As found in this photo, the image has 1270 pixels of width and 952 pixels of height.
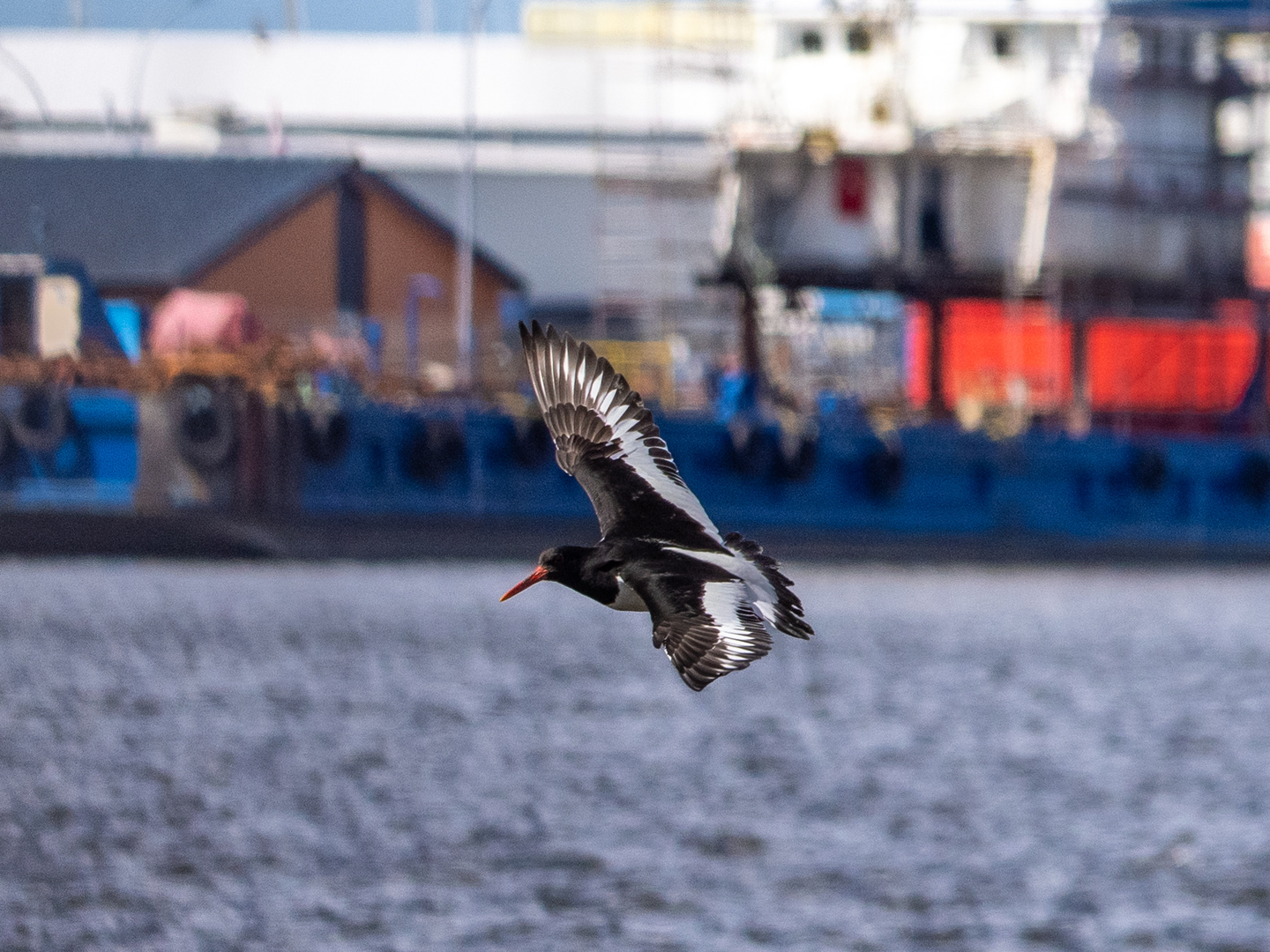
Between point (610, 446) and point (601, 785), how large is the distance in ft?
419

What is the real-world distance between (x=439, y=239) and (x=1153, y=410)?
37505 mm

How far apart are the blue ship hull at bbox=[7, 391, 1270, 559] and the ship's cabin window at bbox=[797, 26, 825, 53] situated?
14713 millimetres

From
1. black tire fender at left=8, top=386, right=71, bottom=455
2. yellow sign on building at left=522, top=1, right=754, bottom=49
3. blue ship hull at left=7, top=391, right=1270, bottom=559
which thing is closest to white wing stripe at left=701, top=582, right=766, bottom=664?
blue ship hull at left=7, top=391, right=1270, bottom=559

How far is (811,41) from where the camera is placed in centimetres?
7288

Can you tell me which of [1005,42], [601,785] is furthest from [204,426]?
[601,785]

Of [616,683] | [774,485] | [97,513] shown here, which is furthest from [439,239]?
[616,683]

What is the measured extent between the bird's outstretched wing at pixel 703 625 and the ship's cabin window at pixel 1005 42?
71102 millimetres

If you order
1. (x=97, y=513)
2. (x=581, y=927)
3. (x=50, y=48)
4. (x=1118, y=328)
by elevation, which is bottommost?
(x=581, y=927)

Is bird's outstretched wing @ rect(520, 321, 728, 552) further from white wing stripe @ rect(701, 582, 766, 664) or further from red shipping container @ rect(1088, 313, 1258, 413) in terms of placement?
red shipping container @ rect(1088, 313, 1258, 413)

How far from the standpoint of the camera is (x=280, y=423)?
222 feet

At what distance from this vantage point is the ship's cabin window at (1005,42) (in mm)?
72312

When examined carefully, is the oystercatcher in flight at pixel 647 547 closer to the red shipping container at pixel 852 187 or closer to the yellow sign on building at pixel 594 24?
the red shipping container at pixel 852 187

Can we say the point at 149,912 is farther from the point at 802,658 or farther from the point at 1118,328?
the point at 802,658

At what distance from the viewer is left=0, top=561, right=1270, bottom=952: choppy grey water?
326ft
